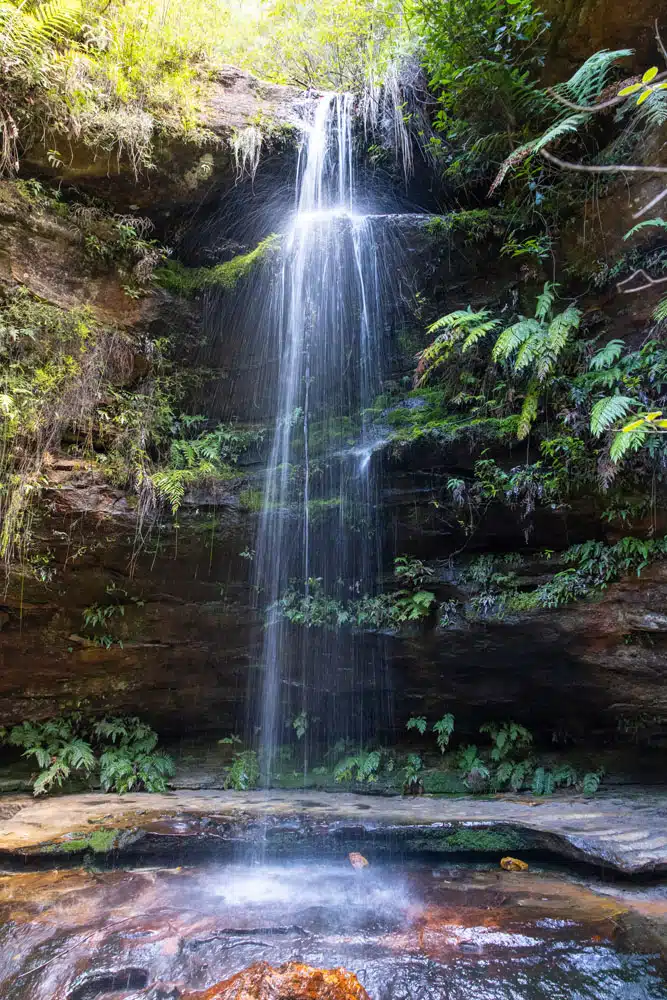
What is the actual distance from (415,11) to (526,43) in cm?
156

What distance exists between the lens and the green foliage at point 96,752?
245 inches

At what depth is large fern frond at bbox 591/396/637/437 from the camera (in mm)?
4969

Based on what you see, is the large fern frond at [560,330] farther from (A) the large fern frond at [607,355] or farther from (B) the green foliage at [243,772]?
(B) the green foliage at [243,772]

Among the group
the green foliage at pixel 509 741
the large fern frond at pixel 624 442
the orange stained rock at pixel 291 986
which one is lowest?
the orange stained rock at pixel 291 986

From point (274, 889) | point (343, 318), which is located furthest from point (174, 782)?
point (343, 318)

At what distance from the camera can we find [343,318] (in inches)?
288

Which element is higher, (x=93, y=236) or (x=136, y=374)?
(x=93, y=236)

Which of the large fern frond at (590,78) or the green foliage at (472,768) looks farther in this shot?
the green foliage at (472,768)

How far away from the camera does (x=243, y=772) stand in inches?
260

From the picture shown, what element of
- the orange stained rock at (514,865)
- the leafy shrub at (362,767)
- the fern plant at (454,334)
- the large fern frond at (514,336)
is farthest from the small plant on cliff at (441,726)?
the large fern frond at (514,336)

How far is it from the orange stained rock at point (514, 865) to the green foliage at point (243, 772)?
10.6 feet

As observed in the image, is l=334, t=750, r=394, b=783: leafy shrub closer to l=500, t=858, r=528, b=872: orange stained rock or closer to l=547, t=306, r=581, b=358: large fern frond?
l=500, t=858, r=528, b=872: orange stained rock

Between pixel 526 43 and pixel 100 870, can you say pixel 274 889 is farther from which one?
pixel 526 43

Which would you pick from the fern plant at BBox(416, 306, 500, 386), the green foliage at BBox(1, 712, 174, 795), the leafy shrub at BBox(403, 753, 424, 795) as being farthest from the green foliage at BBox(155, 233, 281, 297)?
the leafy shrub at BBox(403, 753, 424, 795)
